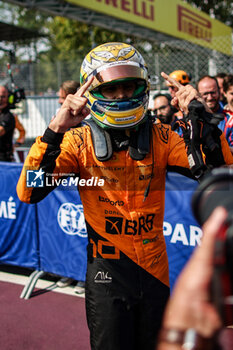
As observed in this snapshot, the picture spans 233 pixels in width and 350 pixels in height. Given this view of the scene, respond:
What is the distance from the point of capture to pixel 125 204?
6.30 ft

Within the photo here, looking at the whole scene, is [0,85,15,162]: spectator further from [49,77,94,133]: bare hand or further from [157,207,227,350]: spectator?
Result: [157,207,227,350]: spectator

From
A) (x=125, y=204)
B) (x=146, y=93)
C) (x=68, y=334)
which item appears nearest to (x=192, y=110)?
(x=146, y=93)

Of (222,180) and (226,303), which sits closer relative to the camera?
(226,303)

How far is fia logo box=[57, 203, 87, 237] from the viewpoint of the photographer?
3.90m

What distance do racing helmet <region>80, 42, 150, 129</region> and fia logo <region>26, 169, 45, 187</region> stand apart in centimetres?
42

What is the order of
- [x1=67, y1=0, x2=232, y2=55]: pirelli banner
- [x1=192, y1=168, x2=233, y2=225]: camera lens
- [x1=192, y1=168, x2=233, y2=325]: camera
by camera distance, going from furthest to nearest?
[x1=67, y1=0, x2=232, y2=55]: pirelli banner
[x1=192, y1=168, x2=233, y2=225]: camera lens
[x1=192, y1=168, x2=233, y2=325]: camera

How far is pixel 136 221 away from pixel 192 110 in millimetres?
621

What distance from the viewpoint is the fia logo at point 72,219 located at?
3.90 meters

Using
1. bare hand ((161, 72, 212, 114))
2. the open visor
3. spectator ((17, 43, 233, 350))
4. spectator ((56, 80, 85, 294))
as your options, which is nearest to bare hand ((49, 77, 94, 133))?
spectator ((17, 43, 233, 350))

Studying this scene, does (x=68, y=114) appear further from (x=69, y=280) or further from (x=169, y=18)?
(x=169, y=18)

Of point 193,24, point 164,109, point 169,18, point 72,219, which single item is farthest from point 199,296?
point 193,24

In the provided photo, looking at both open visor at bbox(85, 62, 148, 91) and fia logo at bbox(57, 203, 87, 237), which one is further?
fia logo at bbox(57, 203, 87, 237)

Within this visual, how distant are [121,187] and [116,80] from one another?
55 cm

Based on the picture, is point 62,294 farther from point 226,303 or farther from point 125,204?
point 226,303
